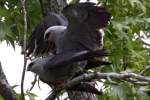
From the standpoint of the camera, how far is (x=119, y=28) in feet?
5.23

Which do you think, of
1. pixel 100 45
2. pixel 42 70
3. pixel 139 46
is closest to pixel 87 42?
pixel 100 45

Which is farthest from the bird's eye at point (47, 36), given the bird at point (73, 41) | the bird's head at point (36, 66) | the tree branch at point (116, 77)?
the tree branch at point (116, 77)

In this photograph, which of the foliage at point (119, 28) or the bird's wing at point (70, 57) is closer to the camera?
the bird's wing at point (70, 57)

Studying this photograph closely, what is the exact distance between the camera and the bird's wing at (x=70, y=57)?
133 centimetres

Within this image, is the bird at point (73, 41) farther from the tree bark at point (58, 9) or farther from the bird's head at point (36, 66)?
the tree bark at point (58, 9)

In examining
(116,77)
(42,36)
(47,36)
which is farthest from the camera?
(42,36)

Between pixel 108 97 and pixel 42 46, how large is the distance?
10.8 inches

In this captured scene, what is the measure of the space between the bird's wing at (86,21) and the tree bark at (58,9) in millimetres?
277

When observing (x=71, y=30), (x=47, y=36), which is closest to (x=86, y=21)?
(x=71, y=30)

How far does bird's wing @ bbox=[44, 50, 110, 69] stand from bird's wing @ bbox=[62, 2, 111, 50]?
0.06 metres

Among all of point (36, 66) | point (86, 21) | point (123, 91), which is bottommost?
point (123, 91)

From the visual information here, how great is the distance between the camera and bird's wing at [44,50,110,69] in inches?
52.5

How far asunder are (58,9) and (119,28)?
0.29 metres

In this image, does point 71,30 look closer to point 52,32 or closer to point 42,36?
point 52,32
